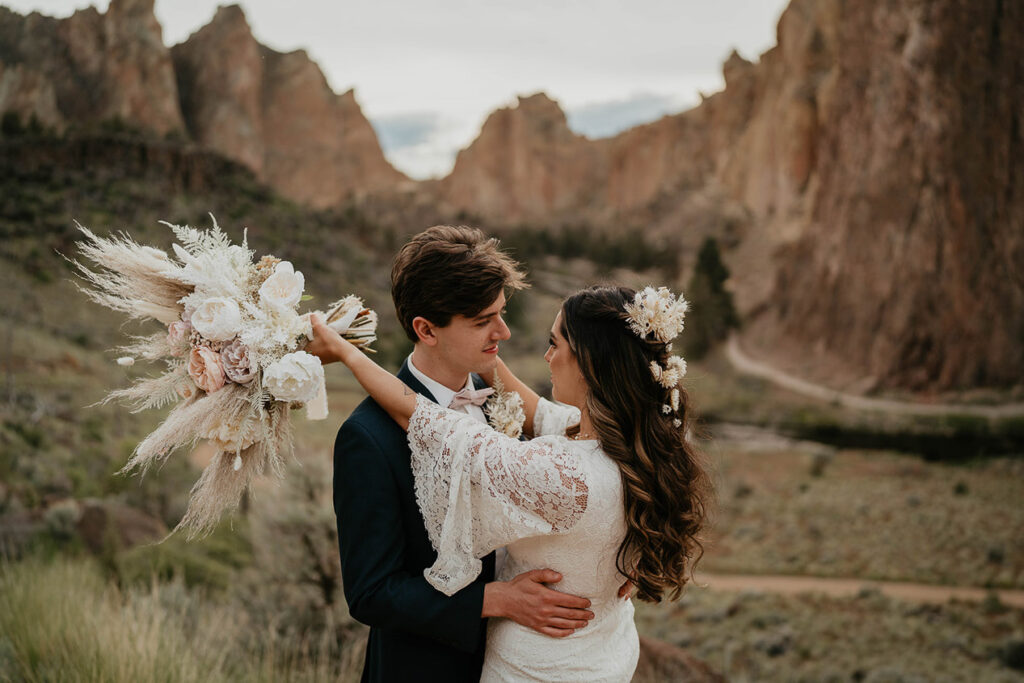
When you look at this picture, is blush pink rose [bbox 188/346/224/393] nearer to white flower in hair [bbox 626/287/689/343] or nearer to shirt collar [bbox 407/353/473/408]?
shirt collar [bbox 407/353/473/408]

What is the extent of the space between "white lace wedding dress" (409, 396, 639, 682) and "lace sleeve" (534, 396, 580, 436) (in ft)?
1.96

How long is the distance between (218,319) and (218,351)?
116mm

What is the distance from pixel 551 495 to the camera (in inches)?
83.0

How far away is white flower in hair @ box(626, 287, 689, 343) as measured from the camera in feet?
7.59

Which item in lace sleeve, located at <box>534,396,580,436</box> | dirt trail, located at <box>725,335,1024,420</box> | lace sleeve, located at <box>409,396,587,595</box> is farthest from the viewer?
dirt trail, located at <box>725,335,1024,420</box>

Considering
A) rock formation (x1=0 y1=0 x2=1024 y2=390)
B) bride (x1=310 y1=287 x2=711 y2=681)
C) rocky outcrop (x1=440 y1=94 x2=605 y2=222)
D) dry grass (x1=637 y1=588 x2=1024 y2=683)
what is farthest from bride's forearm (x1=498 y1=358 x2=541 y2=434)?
rocky outcrop (x1=440 y1=94 x2=605 y2=222)

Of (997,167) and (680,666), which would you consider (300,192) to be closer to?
(997,167)

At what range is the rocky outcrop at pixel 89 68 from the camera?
1131 centimetres

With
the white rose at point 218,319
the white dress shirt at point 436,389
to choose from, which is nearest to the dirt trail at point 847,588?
the white dress shirt at point 436,389

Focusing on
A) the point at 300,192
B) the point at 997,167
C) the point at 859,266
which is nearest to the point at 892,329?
the point at 859,266

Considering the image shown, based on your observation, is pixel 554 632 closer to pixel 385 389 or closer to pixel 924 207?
pixel 385 389

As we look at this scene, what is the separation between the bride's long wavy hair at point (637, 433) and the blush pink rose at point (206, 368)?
104 cm

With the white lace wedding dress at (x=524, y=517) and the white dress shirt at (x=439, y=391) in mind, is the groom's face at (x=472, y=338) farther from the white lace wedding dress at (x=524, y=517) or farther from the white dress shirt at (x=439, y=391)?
the white lace wedding dress at (x=524, y=517)

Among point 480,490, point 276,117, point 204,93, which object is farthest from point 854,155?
point 276,117
